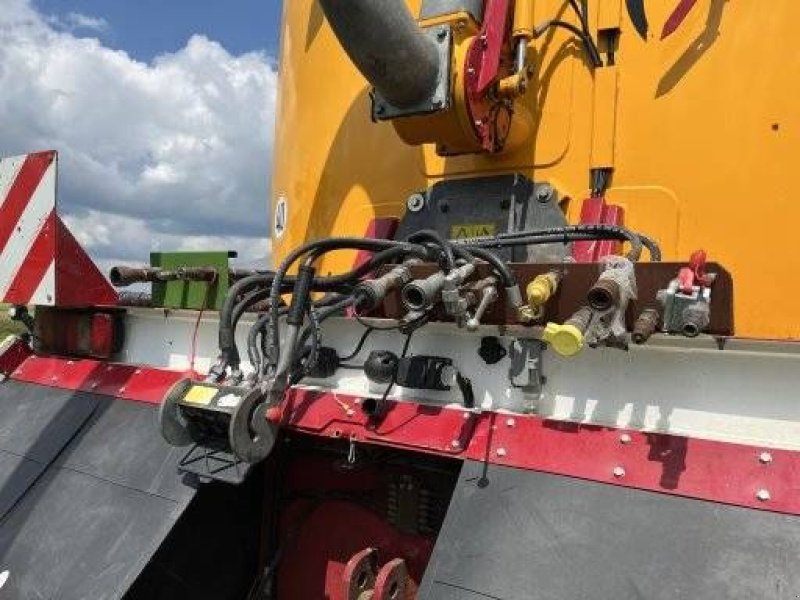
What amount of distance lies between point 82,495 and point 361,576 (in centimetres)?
83

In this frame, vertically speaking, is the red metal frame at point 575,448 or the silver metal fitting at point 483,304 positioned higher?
the silver metal fitting at point 483,304

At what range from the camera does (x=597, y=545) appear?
1409 millimetres

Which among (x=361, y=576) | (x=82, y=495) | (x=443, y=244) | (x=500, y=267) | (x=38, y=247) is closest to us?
(x=500, y=267)

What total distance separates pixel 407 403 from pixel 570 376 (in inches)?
15.5

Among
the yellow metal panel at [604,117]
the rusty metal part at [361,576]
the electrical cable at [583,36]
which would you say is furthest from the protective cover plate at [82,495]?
the electrical cable at [583,36]

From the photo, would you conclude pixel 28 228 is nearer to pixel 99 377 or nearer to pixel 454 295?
pixel 99 377

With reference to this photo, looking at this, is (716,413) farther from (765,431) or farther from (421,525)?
(421,525)

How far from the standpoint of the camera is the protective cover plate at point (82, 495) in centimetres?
191

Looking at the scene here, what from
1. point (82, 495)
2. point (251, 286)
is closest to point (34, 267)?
point (82, 495)

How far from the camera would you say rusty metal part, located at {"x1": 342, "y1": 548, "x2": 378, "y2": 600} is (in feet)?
6.05

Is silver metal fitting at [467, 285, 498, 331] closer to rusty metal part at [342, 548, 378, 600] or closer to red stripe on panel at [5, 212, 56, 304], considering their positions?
rusty metal part at [342, 548, 378, 600]

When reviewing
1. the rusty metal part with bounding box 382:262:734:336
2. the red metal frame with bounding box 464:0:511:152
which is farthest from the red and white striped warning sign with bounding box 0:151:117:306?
the red metal frame with bounding box 464:0:511:152

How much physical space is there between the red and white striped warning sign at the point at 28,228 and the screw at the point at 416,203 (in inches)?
43.7

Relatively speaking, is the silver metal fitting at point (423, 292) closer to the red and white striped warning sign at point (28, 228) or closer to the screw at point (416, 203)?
the screw at point (416, 203)
